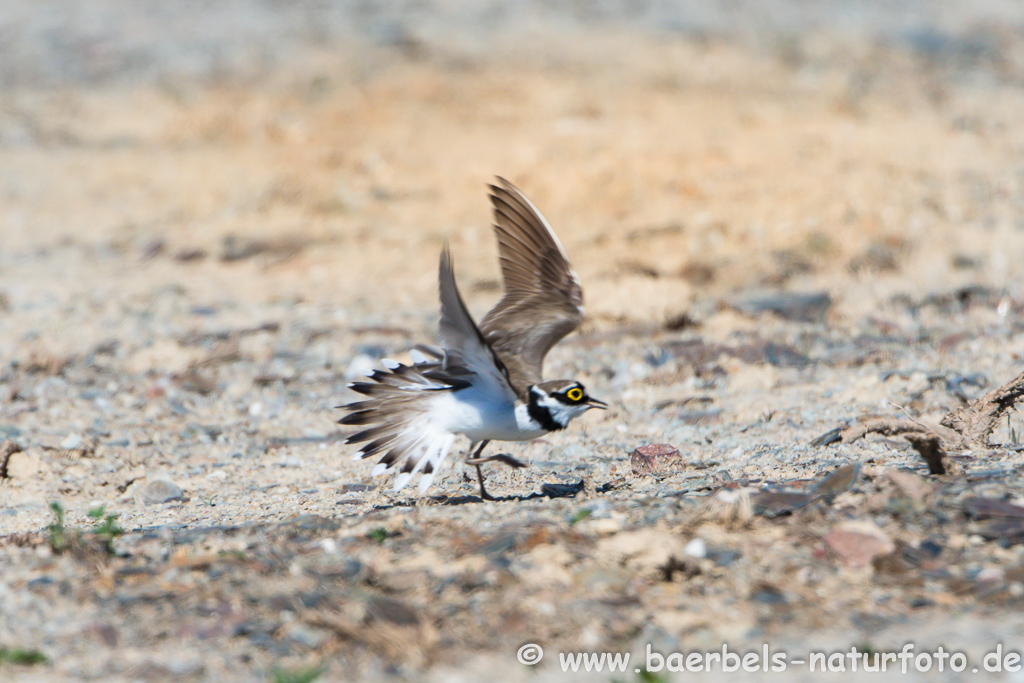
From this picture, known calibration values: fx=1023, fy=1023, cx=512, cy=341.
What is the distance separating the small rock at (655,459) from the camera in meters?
4.91

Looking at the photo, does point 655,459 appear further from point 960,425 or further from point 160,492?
point 160,492

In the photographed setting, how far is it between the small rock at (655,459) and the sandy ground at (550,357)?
8 centimetres

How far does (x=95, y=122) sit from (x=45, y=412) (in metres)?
8.44

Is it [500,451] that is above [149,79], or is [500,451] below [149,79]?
below

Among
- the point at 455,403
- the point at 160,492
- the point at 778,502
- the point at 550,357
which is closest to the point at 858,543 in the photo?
the point at 778,502

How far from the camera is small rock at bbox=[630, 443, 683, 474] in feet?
16.1

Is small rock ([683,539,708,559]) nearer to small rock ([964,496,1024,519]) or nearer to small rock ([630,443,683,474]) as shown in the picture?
small rock ([964,496,1024,519])

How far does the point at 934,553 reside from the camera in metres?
3.51

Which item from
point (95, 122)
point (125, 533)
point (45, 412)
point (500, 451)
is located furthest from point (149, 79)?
point (125, 533)

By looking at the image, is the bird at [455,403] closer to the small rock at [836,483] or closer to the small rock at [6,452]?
the small rock at [836,483]

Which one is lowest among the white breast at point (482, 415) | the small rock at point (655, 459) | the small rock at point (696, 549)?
the small rock at point (655, 459)

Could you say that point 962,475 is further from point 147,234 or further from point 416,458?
point 147,234

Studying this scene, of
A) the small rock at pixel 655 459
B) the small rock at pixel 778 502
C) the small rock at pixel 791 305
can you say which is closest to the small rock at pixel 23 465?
the small rock at pixel 655 459

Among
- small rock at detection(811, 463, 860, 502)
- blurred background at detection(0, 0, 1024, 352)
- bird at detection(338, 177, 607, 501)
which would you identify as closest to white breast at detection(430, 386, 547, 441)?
bird at detection(338, 177, 607, 501)
